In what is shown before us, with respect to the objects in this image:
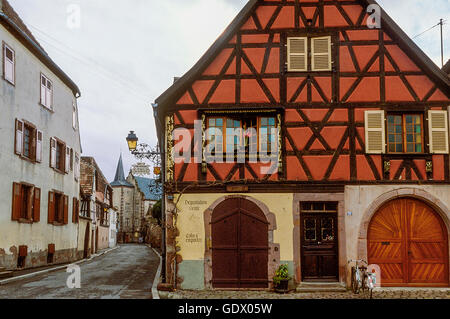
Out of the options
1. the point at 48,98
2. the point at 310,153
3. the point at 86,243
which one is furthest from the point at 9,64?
the point at 86,243

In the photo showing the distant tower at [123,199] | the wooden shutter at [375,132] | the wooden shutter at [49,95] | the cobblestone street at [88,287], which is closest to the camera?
the cobblestone street at [88,287]

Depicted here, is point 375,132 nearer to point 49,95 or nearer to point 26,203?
point 26,203

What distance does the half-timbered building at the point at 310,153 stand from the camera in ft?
53.3

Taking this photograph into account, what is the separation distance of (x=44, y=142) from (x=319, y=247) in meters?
14.9

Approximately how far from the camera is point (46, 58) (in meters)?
25.4

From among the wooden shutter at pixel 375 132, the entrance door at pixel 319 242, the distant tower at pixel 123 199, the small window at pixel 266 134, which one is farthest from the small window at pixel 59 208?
the distant tower at pixel 123 199

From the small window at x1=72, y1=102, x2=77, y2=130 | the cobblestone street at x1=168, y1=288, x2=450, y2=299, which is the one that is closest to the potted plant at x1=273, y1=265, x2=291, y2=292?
the cobblestone street at x1=168, y1=288, x2=450, y2=299

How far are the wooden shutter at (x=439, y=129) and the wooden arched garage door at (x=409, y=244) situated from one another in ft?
5.73

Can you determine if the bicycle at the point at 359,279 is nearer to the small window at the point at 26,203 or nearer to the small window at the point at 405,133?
the small window at the point at 405,133

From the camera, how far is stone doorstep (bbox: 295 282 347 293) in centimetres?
1570

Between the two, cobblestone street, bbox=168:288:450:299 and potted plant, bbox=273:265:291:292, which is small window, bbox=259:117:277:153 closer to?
potted plant, bbox=273:265:291:292
